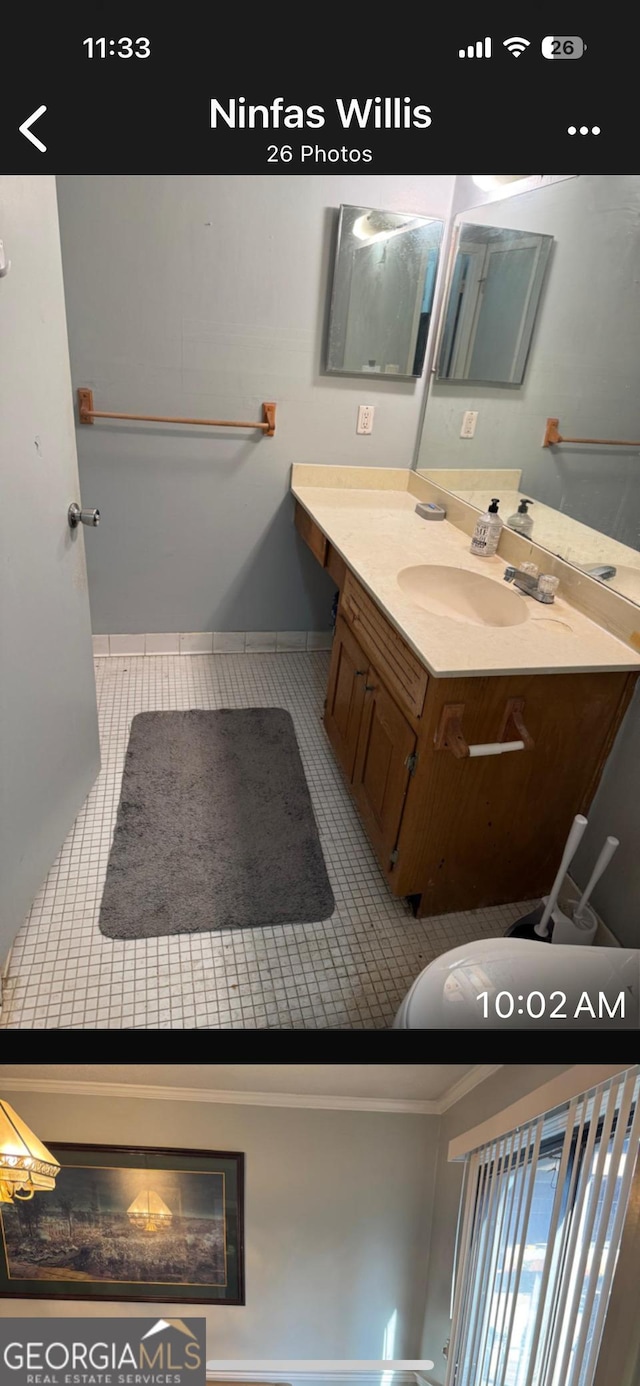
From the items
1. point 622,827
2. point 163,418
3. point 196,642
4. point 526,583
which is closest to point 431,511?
point 526,583

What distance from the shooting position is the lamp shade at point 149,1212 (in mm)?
1237

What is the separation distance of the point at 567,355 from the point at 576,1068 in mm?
1483

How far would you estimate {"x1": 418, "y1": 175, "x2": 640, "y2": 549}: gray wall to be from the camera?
4.52ft

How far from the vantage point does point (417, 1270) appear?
144 cm

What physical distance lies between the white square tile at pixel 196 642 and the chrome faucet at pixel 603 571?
150cm

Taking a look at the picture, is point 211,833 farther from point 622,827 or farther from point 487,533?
point 487,533

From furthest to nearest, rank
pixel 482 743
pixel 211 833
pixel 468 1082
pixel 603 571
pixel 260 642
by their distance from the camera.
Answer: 1. pixel 260 642
2. pixel 211 833
3. pixel 603 571
4. pixel 482 743
5. pixel 468 1082

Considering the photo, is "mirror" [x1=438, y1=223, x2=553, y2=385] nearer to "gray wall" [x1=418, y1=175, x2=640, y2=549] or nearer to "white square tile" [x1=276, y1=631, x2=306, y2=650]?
"gray wall" [x1=418, y1=175, x2=640, y2=549]
